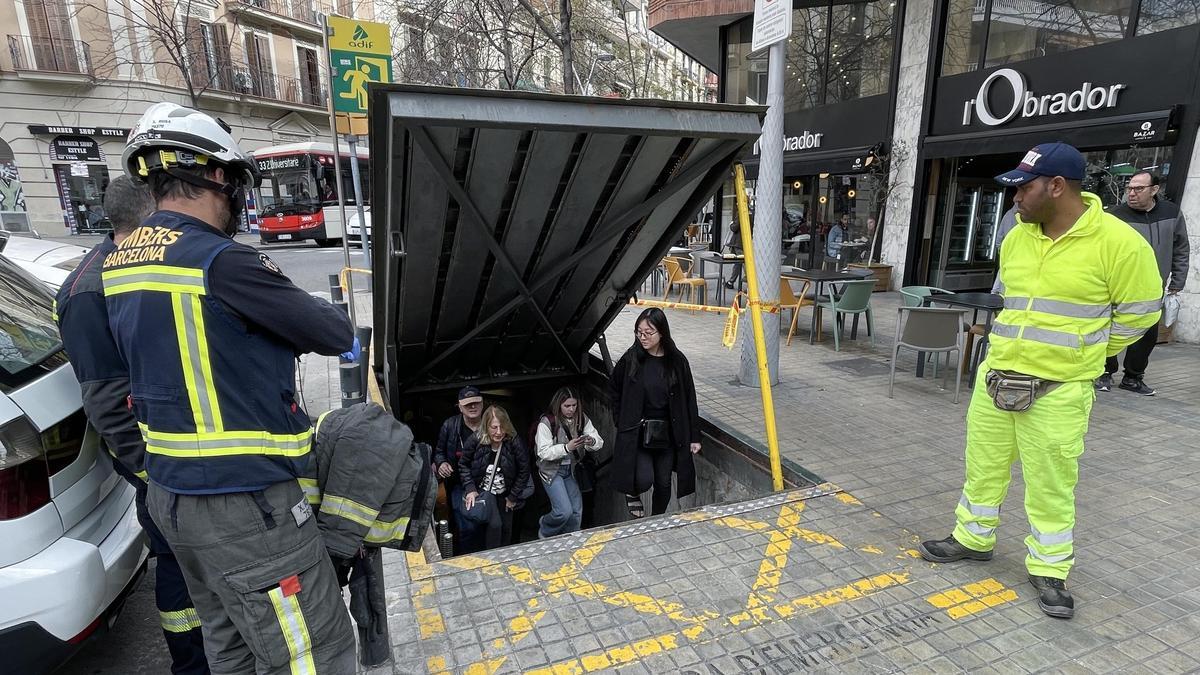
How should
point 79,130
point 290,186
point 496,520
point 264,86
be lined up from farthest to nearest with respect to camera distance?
point 264,86, point 79,130, point 290,186, point 496,520

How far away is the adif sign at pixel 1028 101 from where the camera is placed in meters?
8.34

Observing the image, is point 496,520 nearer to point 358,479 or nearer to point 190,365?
point 358,479

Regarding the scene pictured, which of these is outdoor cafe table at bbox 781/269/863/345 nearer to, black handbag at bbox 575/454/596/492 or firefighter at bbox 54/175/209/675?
black handbag at bbox 575/454/596/492

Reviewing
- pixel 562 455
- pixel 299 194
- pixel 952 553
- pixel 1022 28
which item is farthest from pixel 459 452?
pixel 299 194

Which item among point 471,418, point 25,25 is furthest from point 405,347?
point 25,25

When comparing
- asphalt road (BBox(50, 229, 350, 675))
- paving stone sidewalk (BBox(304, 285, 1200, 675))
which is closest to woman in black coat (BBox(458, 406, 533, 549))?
paving stone sidewalk (BBox(304, 285, 1200, 675))

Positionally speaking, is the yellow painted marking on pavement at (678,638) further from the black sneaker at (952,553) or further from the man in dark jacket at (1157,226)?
the man in dark jacket at (1157,226)

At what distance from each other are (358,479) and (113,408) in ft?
3.44

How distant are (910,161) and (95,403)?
12316 mm

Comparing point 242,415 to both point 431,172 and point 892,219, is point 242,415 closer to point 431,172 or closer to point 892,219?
point 431,172

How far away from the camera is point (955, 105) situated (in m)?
10.6

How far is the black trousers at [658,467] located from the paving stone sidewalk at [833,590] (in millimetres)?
842

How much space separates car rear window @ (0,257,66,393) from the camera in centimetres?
231

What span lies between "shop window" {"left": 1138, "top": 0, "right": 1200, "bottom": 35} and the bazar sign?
2989cm
